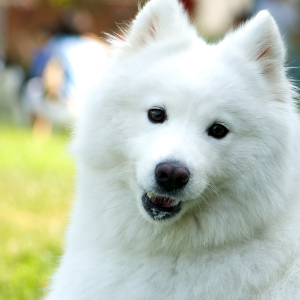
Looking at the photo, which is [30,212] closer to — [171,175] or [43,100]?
[171,175]

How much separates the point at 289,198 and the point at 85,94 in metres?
1.62

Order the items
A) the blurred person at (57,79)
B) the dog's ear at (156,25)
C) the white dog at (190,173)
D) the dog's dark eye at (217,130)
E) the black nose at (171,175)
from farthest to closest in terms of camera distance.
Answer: the blurred person at (57,79)
the dog's ear at (156,25)
the dog's dark eye at (217,130)
the white dog at (190,173)
the black nose at (171,175)

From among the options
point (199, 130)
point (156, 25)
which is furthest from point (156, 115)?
point (156, 25)

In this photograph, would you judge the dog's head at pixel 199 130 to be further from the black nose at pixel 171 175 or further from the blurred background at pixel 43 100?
the blurred background at pixel 43 100

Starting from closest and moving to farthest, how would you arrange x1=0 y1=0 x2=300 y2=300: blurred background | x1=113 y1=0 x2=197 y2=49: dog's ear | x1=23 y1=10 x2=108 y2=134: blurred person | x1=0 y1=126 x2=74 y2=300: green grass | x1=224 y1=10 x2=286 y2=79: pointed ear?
x1=224 y1=10 x2=286 y2=79: pointed ear
x1=113 y1=0 x2=197 y2=49: dog's ear
x1=0 y1=126 x2=74 y2=300: green grass
x1=0 y1=0 x2=300 y2=300: blurred background
x1=23 y1=10 x2=108 y2=134: blurred person

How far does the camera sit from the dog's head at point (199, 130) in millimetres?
2855

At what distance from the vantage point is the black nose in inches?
106

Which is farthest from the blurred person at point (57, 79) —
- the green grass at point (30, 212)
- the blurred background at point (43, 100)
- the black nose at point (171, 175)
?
the black nose at point (171, 175)

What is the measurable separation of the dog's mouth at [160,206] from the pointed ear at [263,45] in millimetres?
1135

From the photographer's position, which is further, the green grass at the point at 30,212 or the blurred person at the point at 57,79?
the blurred person at the point at 57,79

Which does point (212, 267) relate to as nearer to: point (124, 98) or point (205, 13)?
point (124, 98)

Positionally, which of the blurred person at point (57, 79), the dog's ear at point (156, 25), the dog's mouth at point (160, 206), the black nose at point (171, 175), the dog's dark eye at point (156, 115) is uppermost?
the dog's ear at point (156, 25)

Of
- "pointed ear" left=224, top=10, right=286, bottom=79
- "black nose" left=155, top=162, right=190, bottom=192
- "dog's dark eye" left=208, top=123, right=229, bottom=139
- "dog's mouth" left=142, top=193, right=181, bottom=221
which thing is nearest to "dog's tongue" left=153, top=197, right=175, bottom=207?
"dog's mouth" left=142, top=193, right=181, bottom=221

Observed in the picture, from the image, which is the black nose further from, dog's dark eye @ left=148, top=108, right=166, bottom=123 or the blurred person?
the blurred person
